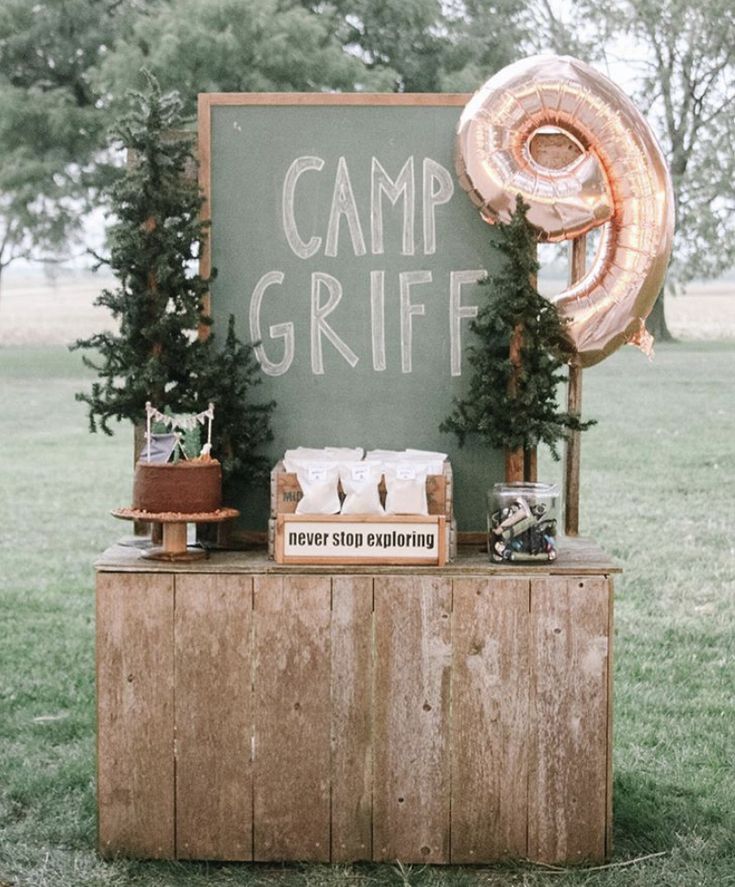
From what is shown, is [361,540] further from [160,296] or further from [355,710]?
[160,296]

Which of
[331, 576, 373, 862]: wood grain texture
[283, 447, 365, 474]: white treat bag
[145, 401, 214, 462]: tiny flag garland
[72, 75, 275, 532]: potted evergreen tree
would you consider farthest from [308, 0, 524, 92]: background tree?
[331, 576, 373, 862]: wood grain texture

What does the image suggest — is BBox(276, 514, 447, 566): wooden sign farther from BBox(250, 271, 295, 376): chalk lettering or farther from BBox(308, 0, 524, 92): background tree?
BBox(308, 0, 524, 92): background tree

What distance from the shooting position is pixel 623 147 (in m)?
2.93

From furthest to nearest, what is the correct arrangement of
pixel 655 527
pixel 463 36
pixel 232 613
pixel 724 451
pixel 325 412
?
pixel 463 36 < pixel 724 451 < pixel 655 527 < pixel 325 412 < pixel 232 613

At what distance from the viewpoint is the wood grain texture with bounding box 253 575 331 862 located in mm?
2758

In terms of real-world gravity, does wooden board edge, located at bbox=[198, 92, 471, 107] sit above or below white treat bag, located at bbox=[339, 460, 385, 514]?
above

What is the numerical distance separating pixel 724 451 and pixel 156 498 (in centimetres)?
828

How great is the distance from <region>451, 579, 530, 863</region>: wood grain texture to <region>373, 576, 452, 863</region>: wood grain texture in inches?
1.1

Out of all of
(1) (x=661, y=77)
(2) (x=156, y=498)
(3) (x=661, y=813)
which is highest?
(1) (x=661, y=77)

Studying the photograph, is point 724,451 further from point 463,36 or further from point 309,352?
point 309,352

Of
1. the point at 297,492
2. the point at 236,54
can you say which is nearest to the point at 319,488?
the point at 297,492

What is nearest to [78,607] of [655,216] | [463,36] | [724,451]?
[655,216]

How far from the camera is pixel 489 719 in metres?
2.77

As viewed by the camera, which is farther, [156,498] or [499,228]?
[499,228]
